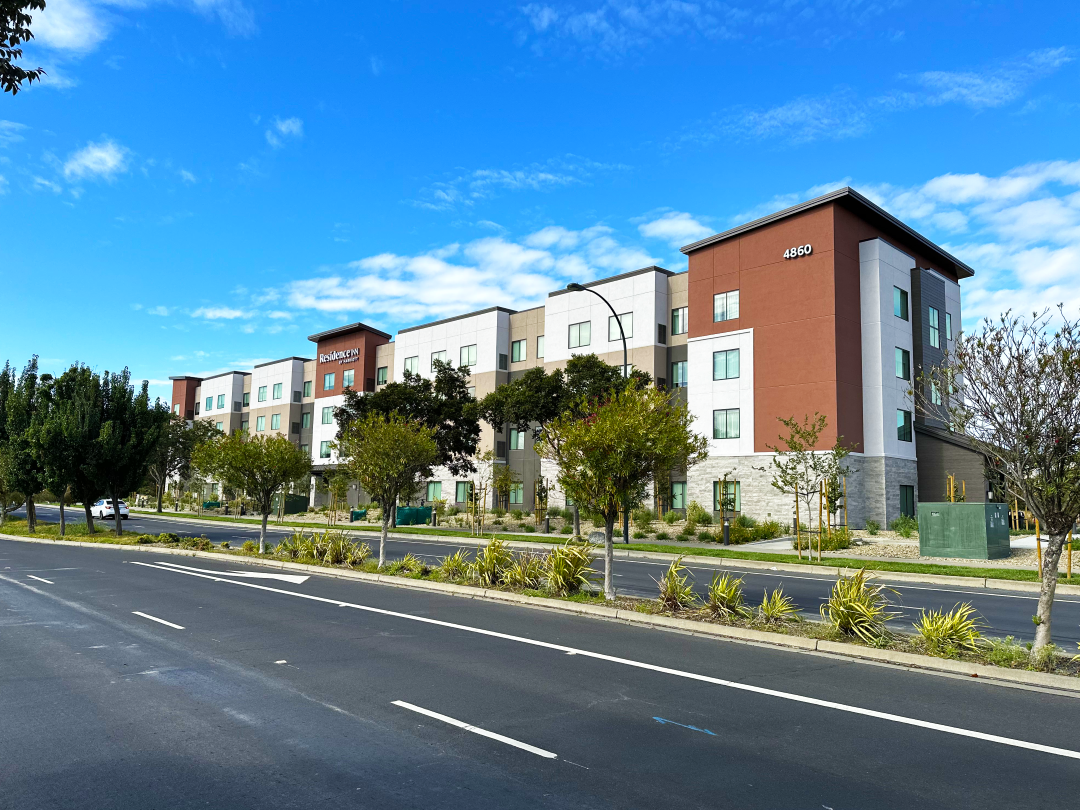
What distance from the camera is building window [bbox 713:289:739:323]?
39312mm

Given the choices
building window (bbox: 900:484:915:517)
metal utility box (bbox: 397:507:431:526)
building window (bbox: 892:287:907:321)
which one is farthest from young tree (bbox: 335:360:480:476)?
building window (bbox: 892:287:907:321)

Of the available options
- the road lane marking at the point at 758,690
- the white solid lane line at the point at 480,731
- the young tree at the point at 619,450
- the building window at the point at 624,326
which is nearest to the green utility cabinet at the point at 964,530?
the young tree at the point at 619,450

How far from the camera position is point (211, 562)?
22219 mm

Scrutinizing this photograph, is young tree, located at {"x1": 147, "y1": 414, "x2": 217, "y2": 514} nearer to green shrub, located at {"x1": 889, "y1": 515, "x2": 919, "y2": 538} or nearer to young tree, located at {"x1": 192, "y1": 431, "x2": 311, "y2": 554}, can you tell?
young tree, located at {"x1": 192, "y1": 431, "x2": 311, "y2": 554}

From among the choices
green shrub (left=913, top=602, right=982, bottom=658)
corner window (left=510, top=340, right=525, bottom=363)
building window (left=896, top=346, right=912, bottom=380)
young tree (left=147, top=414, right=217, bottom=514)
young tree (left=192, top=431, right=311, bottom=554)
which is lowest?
green shrub (left=913, top=602, right=982, bottom=658)

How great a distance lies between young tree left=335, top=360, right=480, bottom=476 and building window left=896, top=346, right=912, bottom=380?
21.3m

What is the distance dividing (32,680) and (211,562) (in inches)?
582

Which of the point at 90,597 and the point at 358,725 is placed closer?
the point at 358,725

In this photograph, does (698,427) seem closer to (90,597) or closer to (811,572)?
(811,572)

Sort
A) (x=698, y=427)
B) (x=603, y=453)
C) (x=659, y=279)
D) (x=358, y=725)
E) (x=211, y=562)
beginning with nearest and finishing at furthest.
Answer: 1. (x=358, y=725)
2. (x=603, y=453)
3. (x=211, y=562)
4. (x=698, y=427)
5. (x=659, y=279)

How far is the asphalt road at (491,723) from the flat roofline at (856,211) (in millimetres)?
29970

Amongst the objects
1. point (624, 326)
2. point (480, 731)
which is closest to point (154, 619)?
point (480, 731)

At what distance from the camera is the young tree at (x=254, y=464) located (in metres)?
22.4

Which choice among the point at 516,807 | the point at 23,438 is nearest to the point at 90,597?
the point at 516,807
